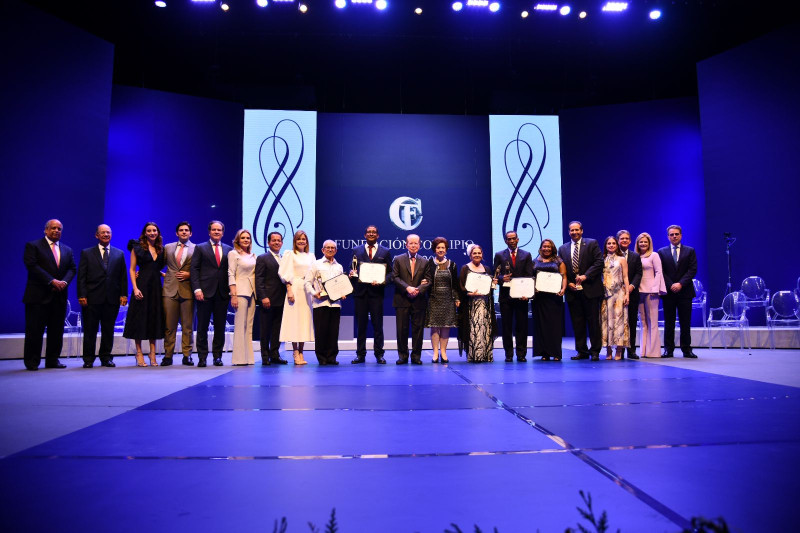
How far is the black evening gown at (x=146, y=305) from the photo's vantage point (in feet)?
19.2

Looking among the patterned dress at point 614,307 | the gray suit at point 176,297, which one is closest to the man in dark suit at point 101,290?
the gray suit at point 176,297

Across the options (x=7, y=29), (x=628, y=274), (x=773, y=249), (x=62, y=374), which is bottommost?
(x=62, y=374)

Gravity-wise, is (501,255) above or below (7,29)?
Result: below

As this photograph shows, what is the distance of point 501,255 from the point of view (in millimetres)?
6340

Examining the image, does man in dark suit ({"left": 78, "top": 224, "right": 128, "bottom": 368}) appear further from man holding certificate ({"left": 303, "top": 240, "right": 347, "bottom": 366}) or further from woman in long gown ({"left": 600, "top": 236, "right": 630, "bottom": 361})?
woman in long gown ({"left": 600, "top": 236, "right": 630, "bottom": 361})

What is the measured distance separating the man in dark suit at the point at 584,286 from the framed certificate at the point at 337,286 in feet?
8.80

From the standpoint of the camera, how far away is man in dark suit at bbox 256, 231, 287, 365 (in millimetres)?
5969

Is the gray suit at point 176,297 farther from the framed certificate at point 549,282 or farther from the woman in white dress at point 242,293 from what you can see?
the framed certificate at point 549,282

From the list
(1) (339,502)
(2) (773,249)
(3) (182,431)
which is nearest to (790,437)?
(1) (339,502)

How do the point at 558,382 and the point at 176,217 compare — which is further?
the point at 176,217

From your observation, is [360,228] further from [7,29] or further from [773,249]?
[773,249]

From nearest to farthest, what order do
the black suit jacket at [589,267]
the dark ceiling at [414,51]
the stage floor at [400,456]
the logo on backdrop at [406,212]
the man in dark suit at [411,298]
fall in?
the stage floor at [400,456] < the man in dark suit at [411,298] < the black suit jacket at [589,267] < the dark ceiling at [414,51] < the logo on backdrop at [406,212]

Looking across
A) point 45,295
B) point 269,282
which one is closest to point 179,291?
point 269,282

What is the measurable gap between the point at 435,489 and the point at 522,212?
9931 mm
